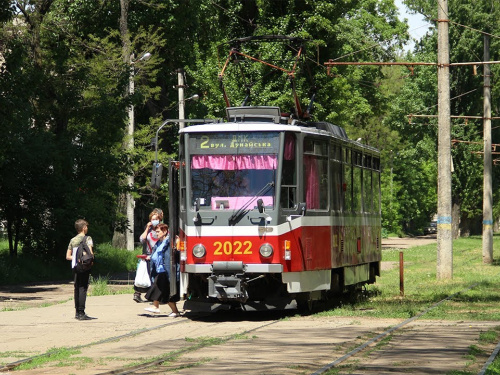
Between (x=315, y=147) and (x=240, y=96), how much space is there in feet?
81.3

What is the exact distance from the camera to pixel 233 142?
62.1 ft

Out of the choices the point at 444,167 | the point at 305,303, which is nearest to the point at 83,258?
the point at 305,303

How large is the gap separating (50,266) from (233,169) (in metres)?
17.3

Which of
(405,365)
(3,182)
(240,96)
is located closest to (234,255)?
(405,365)

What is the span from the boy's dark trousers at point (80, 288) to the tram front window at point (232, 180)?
225 centimetres

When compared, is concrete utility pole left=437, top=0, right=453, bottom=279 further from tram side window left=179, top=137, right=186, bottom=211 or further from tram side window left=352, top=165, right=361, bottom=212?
tram side window left=179, top=137, right=186, bottom=211

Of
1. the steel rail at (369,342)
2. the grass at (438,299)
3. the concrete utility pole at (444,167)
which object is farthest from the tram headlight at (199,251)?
the concrete utility pole at (444,167)

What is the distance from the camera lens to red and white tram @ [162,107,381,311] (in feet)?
60.5

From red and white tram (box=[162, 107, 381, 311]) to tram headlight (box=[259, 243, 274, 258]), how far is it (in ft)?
0.05

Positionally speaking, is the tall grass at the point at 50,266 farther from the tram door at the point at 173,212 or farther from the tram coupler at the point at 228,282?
the tram coupler at the point at 228,282

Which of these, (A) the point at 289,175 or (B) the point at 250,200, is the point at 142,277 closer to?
(B) the point at 250,200

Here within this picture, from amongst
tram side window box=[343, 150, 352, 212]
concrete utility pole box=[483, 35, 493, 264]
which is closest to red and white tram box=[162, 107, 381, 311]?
tram side window box=[343, 150, 352, 212]

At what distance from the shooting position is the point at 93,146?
34.8m

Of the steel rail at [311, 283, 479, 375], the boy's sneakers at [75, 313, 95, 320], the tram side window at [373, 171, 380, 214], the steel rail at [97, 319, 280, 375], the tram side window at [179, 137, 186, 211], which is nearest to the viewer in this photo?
the steel rail at [97, 319, 280, 375]
